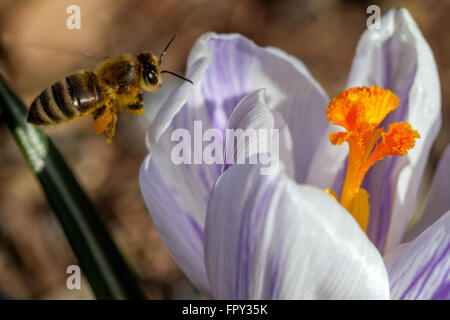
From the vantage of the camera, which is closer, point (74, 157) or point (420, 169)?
point (420, 169)

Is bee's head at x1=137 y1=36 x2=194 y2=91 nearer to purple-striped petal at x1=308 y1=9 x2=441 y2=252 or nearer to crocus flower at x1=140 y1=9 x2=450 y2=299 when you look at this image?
crocus flower at x1=140 y1=9 x2=450 y2=299

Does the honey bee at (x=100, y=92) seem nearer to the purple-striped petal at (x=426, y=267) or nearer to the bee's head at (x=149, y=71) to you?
the bee's head at (x=149, y=71)

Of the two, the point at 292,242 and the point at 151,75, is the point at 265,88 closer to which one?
the point at 151,75

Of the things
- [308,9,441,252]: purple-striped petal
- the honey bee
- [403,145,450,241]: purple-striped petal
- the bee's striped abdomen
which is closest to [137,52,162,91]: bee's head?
the honey bee

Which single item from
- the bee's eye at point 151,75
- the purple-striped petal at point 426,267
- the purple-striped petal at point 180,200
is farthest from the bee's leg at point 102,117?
the purple-striped petal at point 426,267
